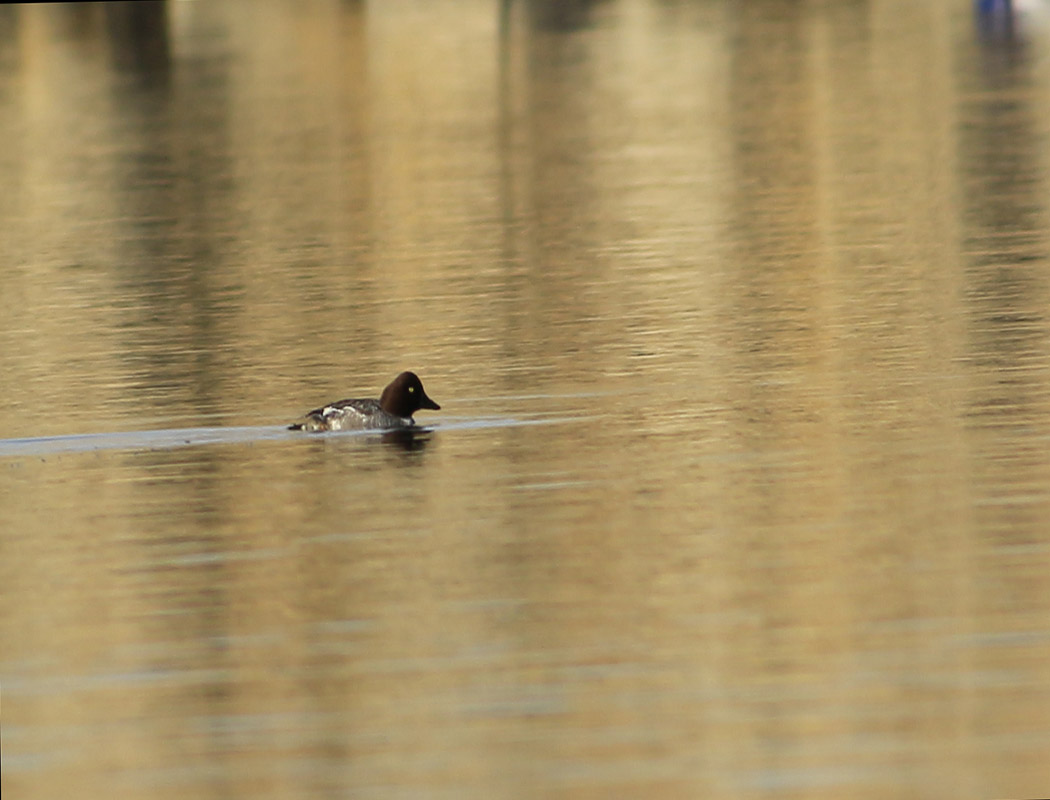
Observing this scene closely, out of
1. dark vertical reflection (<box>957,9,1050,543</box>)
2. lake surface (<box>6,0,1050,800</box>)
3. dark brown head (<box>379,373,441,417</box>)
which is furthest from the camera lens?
dark brown head (<box>379,373,441,417</box>)

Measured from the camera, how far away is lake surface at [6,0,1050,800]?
1448 cm

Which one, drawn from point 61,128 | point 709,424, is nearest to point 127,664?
point 709,424

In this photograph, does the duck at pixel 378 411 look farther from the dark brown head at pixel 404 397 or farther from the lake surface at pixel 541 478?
the lake surface at pixel 541 478

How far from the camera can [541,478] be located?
70.0ft

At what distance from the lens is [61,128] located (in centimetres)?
6931

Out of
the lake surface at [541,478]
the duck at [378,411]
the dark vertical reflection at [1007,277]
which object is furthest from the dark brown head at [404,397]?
the dark vertical reflection at [1007,277]

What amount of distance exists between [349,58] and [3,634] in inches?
2997

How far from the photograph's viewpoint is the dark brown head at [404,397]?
77.1ft

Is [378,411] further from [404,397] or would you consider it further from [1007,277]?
[1007,277]

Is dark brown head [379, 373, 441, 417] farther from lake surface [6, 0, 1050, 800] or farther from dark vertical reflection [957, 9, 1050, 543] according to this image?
dark vertical reflection [957, 9, 1050, 543]

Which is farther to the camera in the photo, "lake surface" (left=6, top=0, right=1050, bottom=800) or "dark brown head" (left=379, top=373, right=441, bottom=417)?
"dark brown head" (left=379, top=373, right=441, bottom=417)

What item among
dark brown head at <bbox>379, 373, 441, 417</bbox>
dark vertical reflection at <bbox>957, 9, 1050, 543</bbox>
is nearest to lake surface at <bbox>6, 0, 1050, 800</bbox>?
dark vertical reflection at <bbox>957, 9, 1050, 543</bbox>

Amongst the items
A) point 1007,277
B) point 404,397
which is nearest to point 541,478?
point 404,397

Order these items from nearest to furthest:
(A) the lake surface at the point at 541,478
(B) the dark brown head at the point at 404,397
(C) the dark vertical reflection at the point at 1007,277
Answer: (A) the lake surface at the point at 541,478, (C) the dark vertical reflection at the point at 1007,277, (B) the dark brown head at the point at 404,397
